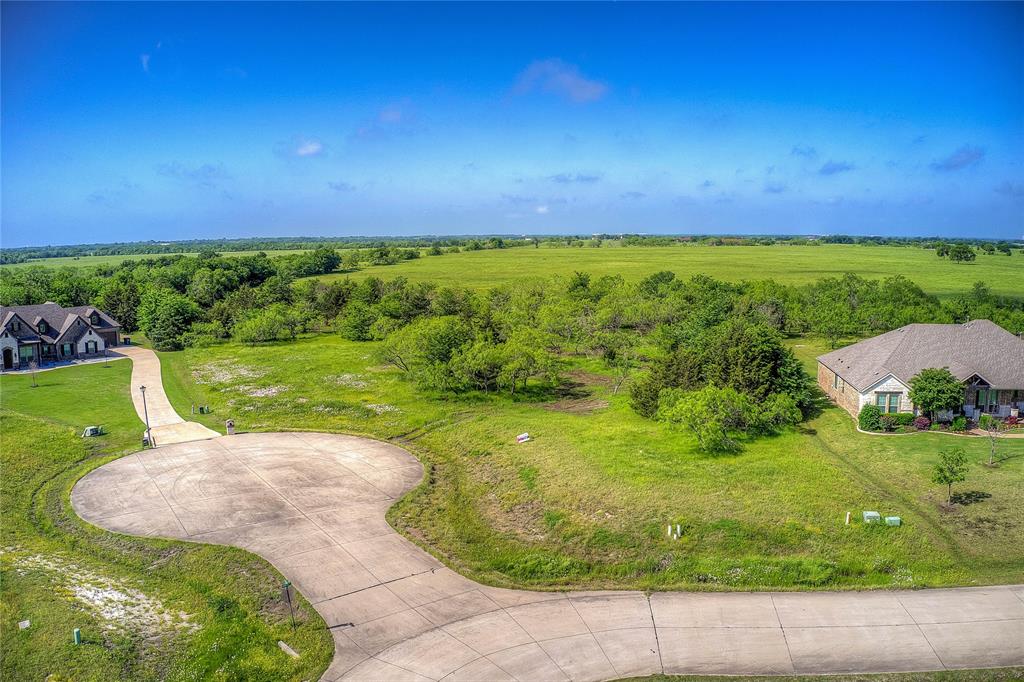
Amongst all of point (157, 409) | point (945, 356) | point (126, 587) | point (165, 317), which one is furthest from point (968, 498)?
A: point (165, 317)

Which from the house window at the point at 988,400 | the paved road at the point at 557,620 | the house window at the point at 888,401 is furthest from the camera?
the house window at the point at 888,401

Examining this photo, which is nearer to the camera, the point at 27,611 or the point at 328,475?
the point at 27,611

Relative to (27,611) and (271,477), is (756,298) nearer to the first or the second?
(271,477)

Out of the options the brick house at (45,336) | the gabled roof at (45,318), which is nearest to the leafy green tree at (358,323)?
the brick house at (45,336)

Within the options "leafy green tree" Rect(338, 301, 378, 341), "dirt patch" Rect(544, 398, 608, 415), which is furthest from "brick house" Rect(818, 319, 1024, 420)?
"leafy green tree" Rect(338, 301, 378, 341)

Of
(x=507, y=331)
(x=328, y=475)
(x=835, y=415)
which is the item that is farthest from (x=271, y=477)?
(x=835, y=415)

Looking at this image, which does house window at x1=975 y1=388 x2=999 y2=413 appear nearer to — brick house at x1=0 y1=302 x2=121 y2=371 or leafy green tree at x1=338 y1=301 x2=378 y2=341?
leafy green tree at x1=338 y1=301 x2=378 y2=341

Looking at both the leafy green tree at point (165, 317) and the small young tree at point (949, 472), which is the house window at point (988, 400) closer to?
the small young tree at point (949, 472)

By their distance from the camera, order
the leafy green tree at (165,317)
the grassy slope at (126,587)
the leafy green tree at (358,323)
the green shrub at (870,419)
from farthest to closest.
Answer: the leafy green tree at (358,323) → the leafy green tree at (165,317) → the green shrub at (870,419) → the grassy slope at (126,587)
